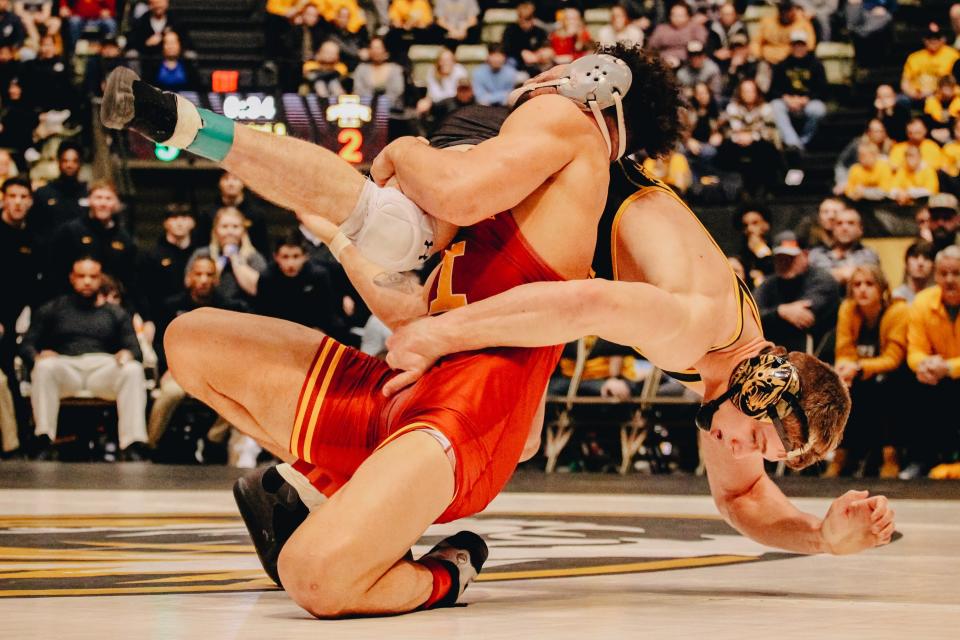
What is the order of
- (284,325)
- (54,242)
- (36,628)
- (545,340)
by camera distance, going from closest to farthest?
1. (36,628)
2. (545,340)
3. (284,325)
4. (54,242)

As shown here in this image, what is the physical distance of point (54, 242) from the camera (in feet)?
29.2

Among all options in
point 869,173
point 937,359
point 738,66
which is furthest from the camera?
point 738,66

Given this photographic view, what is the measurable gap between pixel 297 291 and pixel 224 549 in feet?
14.4

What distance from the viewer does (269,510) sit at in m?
3.36

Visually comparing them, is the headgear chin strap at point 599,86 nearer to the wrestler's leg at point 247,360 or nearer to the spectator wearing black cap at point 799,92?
the wrestler's leg at point 247,360

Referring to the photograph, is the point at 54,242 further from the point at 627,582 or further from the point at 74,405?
the point at 627,582

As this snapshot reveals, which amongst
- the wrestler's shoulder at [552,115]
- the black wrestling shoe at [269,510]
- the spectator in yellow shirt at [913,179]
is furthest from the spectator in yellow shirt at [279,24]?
the wrestler's shoulder at [552,115]

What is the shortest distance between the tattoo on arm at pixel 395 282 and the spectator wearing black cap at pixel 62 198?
609 cm

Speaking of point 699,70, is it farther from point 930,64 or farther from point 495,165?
point 495,165

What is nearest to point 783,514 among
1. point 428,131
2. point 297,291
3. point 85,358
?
point 297,291

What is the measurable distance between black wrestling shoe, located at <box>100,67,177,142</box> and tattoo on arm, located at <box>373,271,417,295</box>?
609 millimetres

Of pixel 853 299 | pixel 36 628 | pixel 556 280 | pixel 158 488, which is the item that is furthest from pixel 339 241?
pixel 853 299

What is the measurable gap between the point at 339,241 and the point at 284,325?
0.30m

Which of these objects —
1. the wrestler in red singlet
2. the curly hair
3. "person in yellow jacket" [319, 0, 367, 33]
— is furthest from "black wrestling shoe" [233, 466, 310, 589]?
"person in yellow jacket" [319, 0, 367, 33]
